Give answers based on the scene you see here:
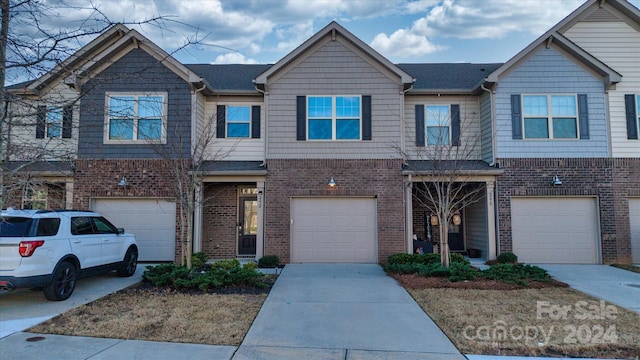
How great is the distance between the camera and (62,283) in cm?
736

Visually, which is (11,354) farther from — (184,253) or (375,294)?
(375,294)

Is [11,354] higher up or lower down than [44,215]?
lower down

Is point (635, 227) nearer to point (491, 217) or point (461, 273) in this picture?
point (491, 217)

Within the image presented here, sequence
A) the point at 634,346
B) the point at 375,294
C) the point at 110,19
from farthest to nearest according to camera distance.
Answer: the point at 375,294 < the point at 634,346 < the point at 110,19

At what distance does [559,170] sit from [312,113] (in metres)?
8.06

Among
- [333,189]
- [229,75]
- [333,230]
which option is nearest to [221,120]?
[229,75]

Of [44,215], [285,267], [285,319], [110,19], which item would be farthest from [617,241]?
[44,215]

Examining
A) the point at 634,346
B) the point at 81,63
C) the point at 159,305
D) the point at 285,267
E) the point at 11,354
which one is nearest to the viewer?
the point at 81,63

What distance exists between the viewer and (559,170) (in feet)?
40.1

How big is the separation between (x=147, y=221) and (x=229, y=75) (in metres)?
6.34

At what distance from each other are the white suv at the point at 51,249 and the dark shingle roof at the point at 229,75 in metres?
6.52

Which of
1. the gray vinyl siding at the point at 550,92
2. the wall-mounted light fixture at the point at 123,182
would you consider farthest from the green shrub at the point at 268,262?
the gray vinyl siding at the point at 550,92

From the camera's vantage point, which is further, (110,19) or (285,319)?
(285,319)

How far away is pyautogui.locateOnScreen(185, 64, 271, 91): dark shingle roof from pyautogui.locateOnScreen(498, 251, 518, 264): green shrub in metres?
9.57
